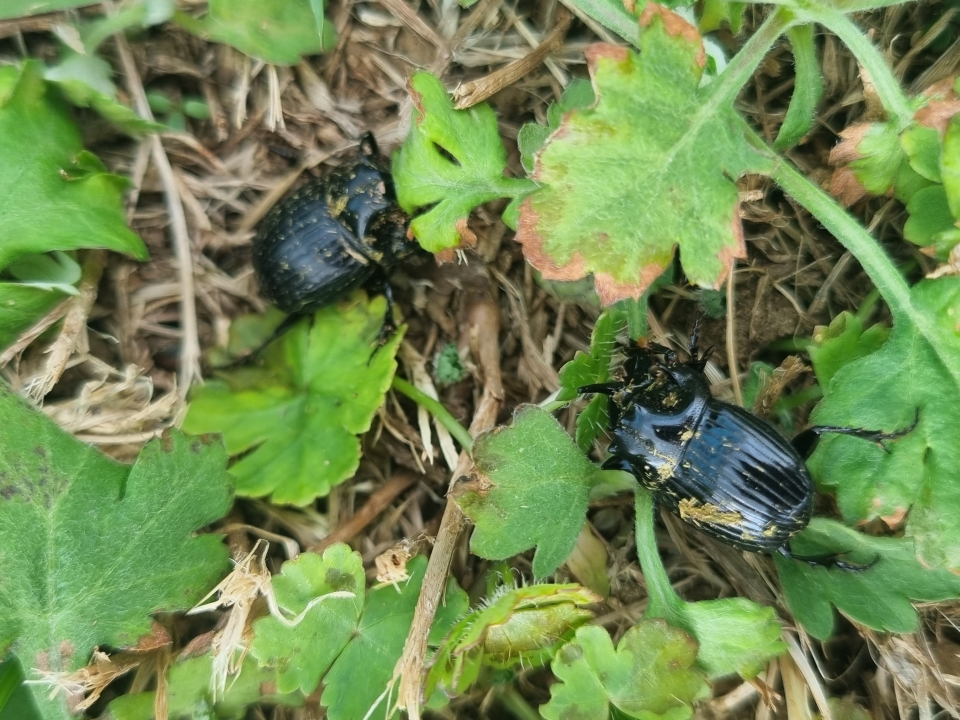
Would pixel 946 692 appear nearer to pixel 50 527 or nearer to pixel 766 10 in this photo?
pixel 766 10

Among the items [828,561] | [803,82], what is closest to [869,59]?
[803,82]

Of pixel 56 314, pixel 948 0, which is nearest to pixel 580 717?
pixel 56 314

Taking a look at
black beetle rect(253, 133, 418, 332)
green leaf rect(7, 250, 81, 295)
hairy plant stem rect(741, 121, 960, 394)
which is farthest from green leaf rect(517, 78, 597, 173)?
green leaf rect(7, 250, 81, 295)

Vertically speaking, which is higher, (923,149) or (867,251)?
(923,149)

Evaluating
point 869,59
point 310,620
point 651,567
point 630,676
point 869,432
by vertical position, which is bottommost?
point 310,620

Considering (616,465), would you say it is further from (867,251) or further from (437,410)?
(867,251)

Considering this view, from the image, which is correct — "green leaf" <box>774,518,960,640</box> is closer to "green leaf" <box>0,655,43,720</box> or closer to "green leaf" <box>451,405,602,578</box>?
"green leaf" <box>451,405,602,578</box>
